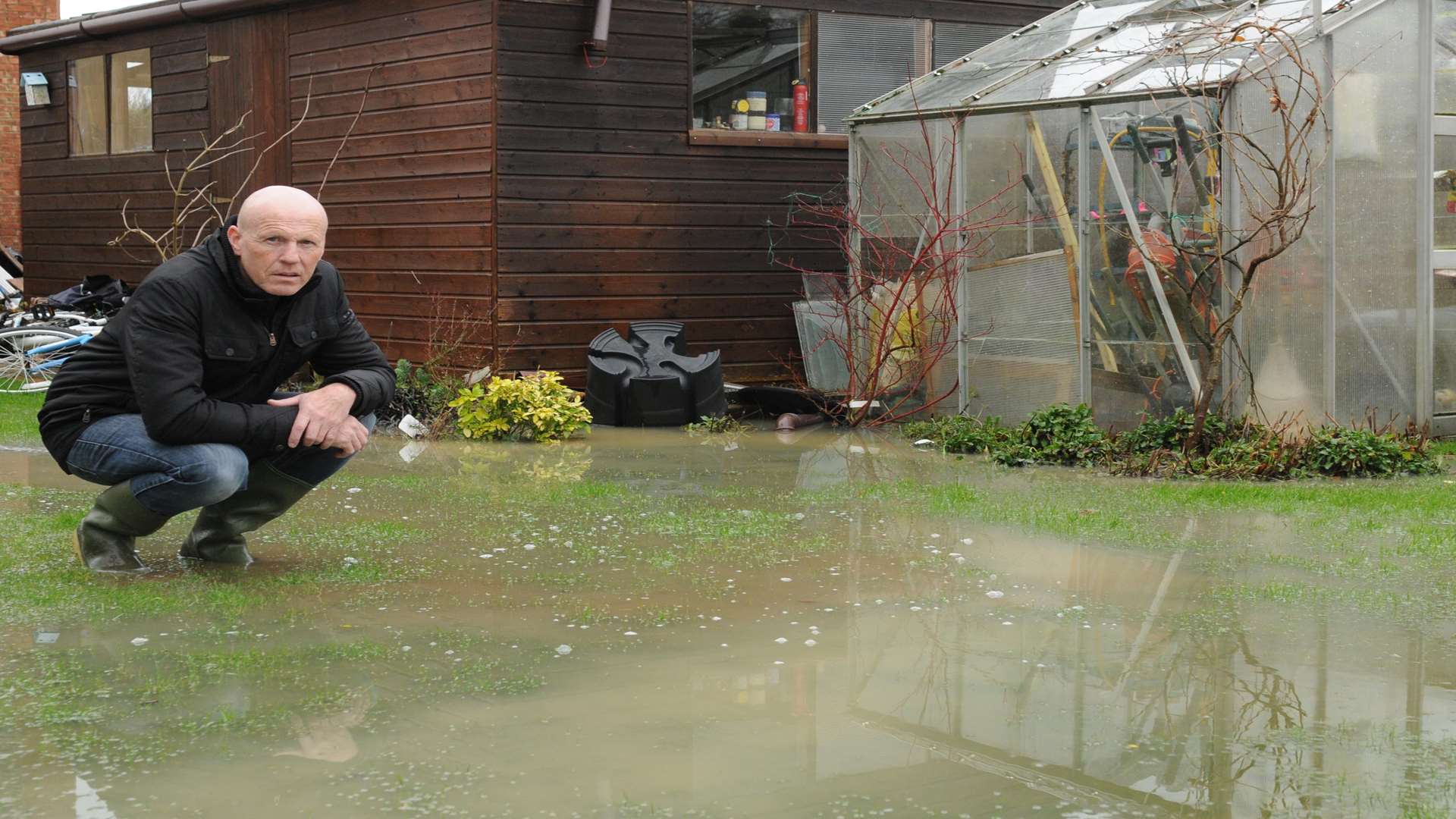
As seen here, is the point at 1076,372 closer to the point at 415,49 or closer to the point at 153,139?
the point at 415,49

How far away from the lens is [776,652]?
4.71 meters

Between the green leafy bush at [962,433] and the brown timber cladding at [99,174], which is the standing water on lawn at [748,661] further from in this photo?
the brown timber cladding at [99,174]

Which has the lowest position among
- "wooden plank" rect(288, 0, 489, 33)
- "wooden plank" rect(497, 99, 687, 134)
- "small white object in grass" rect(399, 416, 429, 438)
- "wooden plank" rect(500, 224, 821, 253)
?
"small white object in grass" rect(399, 416, 429, 438)

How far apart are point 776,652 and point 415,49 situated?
8532mm

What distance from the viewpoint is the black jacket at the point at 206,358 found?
509 cm

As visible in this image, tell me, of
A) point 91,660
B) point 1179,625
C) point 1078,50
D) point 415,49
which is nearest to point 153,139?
point 415,49

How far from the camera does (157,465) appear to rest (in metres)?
5.22

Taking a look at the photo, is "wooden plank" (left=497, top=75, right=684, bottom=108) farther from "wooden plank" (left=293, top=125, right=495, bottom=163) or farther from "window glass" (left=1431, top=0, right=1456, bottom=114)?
"window glass" (left=1431, top=0, right=1456, bottom=114)

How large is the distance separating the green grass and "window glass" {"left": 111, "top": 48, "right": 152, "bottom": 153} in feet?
13.2

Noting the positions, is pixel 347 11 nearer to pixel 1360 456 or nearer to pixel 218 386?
pixel 218 386

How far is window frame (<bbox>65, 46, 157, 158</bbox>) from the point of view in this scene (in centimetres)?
1556

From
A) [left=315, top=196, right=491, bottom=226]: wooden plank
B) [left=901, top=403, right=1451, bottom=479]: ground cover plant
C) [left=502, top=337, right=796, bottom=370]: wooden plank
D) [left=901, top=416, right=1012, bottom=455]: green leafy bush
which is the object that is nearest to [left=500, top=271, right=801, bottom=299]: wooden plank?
[left=502, top=337, right=796, bottom=370]: wooden plank

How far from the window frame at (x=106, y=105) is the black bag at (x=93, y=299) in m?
1.45

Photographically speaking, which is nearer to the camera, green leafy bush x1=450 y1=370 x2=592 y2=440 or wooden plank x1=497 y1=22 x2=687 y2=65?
green leafy bush x1=450 y1=370 x2=592 y2=440
